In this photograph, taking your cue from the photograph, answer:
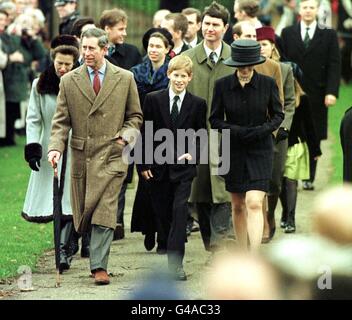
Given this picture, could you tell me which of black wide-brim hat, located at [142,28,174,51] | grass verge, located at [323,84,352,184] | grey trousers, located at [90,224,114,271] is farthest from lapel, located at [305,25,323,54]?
Answer: grey trousers, located at [90,224,114,271]

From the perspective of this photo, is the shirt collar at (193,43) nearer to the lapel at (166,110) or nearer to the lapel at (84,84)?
the lapel at (166,110)

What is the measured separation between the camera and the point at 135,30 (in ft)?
101

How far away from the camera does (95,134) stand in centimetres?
1059

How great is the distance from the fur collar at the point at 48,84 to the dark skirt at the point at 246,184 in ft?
5.27

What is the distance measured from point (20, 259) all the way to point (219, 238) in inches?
66.5

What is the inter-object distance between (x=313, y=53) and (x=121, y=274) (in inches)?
243

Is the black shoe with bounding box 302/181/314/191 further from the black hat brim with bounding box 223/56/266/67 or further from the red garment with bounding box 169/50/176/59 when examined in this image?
the black hat brim with bounding box 223/56/266/67

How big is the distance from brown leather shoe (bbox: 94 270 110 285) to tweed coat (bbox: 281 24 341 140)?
6.44 m

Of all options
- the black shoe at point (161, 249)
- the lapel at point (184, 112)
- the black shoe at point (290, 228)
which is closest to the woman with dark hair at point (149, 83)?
the black shoe at point (161, 249)

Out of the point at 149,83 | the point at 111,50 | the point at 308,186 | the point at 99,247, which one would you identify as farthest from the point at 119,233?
the point at 308,186

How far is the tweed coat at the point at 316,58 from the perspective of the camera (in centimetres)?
1638

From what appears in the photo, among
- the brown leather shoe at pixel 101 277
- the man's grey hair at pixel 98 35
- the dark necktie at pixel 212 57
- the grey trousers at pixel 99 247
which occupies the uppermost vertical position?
the man's grey hair at pixel 98 35

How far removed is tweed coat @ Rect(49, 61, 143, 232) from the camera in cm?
1055
